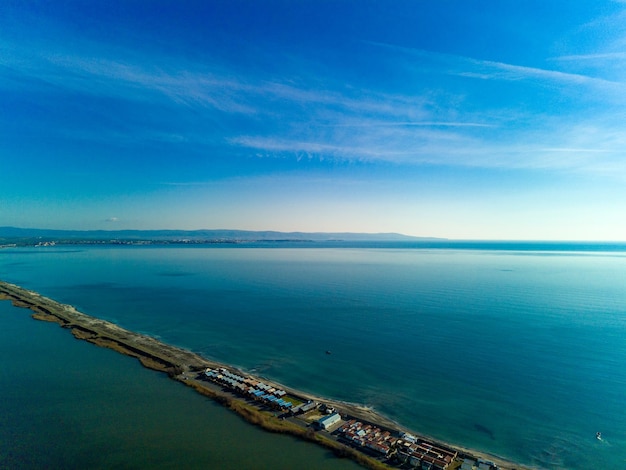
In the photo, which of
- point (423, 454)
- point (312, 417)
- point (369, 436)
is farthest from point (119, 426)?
point (423, 454)

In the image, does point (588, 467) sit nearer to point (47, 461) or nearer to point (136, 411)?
point (136, 411)

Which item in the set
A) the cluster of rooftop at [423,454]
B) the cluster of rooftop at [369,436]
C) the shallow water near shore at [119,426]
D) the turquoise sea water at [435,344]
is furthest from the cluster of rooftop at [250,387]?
the cluster of rooftop at [423,454]

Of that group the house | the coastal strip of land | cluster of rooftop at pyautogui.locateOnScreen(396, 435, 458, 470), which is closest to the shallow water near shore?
the coastal strip of land

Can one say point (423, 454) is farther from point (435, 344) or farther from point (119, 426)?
point (119, 426)

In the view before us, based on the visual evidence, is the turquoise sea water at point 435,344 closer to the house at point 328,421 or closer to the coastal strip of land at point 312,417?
the coastal strip of land at point 312,417

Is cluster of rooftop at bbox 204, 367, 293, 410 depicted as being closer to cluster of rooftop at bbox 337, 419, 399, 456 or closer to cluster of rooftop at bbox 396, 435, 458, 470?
cluster of rooftop at bbox 337, 419, 399, 456

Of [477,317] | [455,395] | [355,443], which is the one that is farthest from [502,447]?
[477,317]
